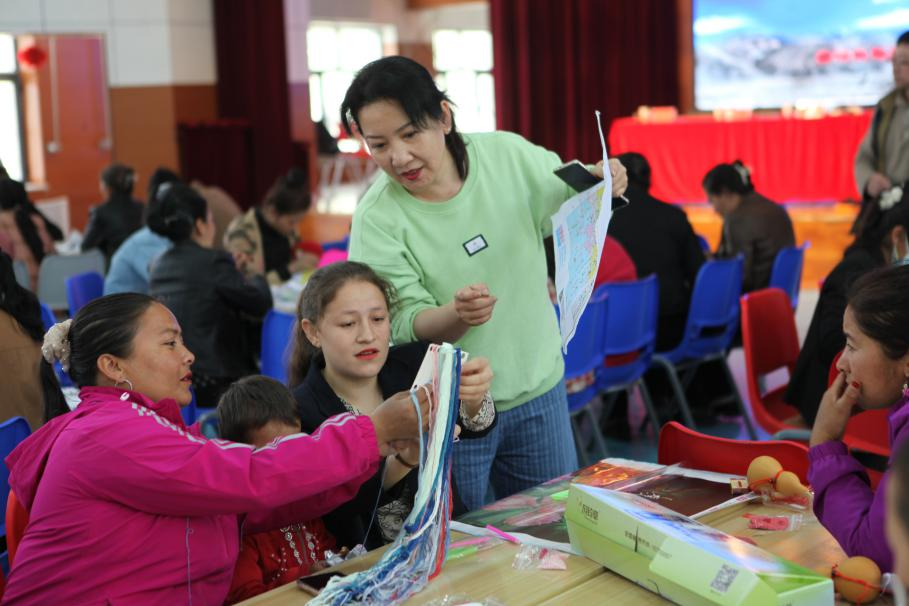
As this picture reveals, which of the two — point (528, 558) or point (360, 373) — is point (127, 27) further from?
point (528, 558)

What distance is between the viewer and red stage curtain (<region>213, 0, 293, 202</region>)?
36.2 feet

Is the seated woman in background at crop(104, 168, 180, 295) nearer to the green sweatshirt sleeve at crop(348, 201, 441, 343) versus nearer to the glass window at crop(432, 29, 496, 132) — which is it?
the green sweatshirt sleeve at crop(348, 201, 441, 343)

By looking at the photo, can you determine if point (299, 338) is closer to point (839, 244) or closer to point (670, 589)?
point (670, 589)

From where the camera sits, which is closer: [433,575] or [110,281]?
→ [433,575]

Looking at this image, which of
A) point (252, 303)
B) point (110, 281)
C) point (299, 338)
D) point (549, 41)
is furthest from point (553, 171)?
point (549, 41)

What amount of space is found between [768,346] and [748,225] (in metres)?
1.80

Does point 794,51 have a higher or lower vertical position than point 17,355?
higher

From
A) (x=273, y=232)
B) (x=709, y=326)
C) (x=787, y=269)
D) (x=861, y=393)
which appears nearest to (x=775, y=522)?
(x=861, y=393)

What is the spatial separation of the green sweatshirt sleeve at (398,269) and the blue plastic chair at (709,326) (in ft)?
8.46

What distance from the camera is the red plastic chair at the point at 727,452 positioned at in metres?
2.11

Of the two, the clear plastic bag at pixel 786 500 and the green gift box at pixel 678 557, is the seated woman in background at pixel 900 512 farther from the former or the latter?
the clear plastic bag at pixel 786 500

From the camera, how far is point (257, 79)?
1120 cm

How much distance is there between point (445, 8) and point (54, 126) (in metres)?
7.79

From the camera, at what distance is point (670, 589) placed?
5.01 ft
